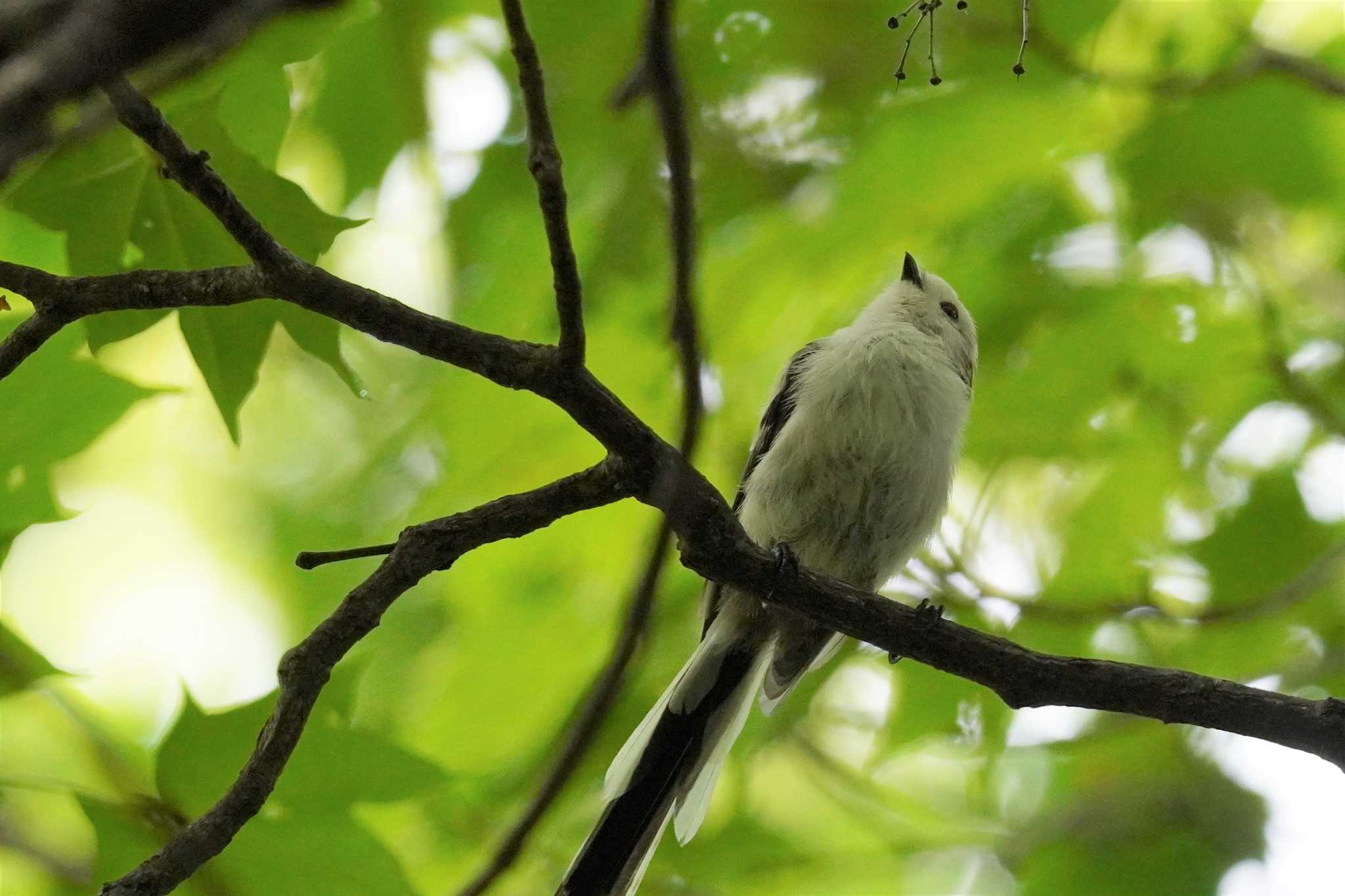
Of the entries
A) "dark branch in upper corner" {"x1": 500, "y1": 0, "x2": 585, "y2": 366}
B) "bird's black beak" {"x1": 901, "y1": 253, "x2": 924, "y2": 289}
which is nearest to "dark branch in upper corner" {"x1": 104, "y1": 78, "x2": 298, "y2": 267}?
"dark branch in upper corner" {"x1": 500, "y1": 0, "x2": 585, "y2": 366}

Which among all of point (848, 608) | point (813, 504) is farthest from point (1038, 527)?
point (848, 608)

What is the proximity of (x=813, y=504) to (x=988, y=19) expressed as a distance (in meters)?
1.60

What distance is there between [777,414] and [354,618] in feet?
7.14

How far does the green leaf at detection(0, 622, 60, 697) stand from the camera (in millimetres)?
2695

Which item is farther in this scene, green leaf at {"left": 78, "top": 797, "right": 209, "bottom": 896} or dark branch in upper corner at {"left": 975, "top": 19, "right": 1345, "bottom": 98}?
dark branch in upper corner at {"left": 975, "top": 19, "right": 1345, "bottom": 98}

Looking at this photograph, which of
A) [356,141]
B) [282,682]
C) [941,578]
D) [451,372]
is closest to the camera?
[282,682]

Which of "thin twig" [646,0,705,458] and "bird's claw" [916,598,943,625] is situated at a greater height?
"thin twig" [646,0,705,458]

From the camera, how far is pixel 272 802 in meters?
2.78

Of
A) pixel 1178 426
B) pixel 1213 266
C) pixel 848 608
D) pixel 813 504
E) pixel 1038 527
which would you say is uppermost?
pixel 1213 266

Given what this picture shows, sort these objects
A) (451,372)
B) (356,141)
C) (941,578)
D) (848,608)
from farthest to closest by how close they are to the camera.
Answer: (941,578) → (451,372) → (356,141) → (848,608)

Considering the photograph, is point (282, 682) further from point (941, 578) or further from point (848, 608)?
point (941, 578)

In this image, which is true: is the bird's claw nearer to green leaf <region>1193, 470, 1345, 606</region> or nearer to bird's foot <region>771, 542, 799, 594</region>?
bird's foot <region>771, 542, 799, 594</region>

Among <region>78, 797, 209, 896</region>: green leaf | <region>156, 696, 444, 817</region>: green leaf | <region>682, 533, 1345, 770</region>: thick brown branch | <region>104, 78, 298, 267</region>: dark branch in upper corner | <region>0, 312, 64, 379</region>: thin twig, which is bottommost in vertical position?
<region>78, 797, 209, 896</region>: green leaf

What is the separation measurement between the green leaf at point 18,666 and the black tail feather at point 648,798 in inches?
57.5
